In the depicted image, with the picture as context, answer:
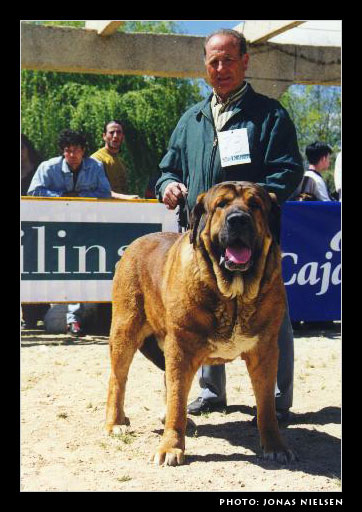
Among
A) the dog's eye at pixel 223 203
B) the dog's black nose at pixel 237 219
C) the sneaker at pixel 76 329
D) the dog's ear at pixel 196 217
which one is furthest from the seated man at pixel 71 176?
the dog's black nose at pixel 237 219

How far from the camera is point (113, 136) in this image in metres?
8.56

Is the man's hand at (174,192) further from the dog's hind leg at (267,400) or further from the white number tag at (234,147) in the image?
the dog's hind leg at (267,400)

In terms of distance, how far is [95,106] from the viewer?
2264cm

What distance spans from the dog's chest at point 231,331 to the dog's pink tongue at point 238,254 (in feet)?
0.98

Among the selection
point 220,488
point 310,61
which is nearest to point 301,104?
point 310,61

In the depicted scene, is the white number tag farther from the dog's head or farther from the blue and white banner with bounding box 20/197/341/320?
the blue and white banner with bounding box 20/197/341/320

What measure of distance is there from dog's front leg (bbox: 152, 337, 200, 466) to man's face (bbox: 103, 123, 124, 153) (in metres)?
5.35

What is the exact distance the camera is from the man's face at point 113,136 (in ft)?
28.0

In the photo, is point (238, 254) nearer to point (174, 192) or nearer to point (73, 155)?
point (174, 192)

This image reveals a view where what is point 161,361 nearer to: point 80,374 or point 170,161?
point 170,161

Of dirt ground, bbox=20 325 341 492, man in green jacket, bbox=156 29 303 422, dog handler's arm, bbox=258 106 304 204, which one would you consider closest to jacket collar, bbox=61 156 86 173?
dirt ground, bbox=20 325 341 492

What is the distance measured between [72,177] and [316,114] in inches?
722

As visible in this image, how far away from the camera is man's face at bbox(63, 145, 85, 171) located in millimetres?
7727
